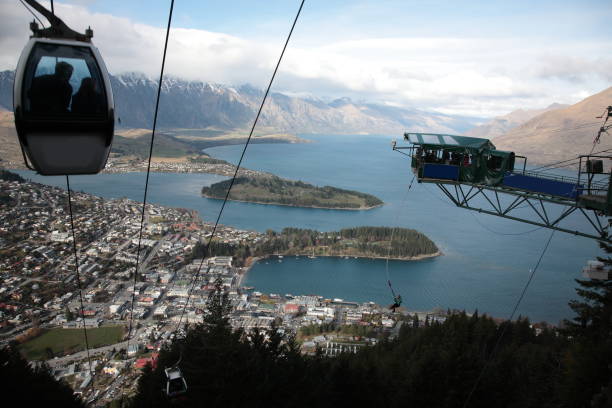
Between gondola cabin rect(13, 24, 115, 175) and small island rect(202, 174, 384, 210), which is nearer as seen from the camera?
gondola cabin rect(13, 24, 115, 175)

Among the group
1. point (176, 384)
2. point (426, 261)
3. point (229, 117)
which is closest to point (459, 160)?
point (176, 384)

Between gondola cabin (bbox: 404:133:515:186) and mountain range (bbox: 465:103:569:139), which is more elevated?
mountain range (bbox: 465:103:569:139)

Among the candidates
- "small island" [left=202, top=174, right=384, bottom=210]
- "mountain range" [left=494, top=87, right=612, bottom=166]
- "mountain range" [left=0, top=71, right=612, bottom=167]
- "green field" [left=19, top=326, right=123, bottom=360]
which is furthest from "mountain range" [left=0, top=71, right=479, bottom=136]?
"green field" [left=19, top=326, right=123, bottom=360]

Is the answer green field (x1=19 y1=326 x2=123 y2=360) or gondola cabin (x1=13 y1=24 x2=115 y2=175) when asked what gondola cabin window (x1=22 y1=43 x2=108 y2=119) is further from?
green field (x1=19 y1=326 x2=123 y2=360)

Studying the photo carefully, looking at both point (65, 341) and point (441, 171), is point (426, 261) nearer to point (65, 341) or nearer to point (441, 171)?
point (65, 341)

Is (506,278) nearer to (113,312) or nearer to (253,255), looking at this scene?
(253,255)

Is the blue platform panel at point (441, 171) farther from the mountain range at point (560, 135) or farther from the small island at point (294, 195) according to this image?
the mountain range at point (560, 135)
